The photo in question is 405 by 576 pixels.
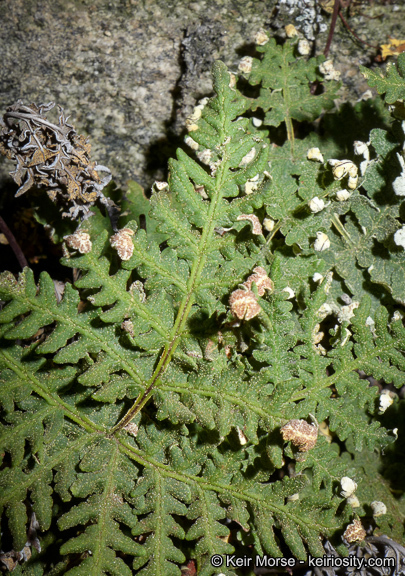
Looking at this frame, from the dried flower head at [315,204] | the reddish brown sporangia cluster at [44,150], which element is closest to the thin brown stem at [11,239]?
the reddish brown sporangia cluster at [44,150]

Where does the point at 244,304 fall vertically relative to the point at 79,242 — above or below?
below

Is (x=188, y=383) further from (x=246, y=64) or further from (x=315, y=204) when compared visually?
(x=246, y=64)

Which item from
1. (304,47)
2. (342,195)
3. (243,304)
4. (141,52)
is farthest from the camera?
(141,52)

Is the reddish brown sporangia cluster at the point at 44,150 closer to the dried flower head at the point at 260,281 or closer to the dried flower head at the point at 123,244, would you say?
the dried flower head at the point at 123,244

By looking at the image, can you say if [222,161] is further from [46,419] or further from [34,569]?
[34,569]

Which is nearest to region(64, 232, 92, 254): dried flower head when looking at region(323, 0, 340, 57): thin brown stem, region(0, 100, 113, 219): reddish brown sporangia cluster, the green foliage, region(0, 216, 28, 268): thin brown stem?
the green foliage

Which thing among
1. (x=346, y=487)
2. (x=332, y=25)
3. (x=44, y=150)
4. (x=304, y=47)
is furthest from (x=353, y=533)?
(x=332, y=25)

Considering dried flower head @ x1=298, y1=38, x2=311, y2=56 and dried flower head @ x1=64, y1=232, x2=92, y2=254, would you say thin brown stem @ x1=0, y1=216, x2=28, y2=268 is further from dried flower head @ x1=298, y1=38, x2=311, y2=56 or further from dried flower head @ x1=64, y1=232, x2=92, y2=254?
dried flower head @ x1=298, y1=38, x2=311, y2=56

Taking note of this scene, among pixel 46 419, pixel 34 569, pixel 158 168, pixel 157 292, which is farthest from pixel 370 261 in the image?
pixel 34 569
